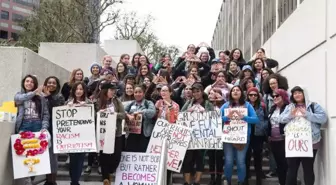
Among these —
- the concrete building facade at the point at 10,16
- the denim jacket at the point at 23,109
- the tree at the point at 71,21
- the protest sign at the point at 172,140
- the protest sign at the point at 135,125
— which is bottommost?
the protest sign at the point at 172,140

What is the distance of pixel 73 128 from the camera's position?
6.86 meters

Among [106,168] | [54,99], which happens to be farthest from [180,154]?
[54,99]

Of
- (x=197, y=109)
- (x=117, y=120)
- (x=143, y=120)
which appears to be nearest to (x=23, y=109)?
(x=117, y=120)

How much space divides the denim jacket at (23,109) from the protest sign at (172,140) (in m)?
1.86

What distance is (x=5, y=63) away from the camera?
876 centimetres

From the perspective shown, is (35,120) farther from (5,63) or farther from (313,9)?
(313,9)

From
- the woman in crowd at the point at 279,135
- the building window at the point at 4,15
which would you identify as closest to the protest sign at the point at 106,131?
the woman in crowd at the point at 279,135

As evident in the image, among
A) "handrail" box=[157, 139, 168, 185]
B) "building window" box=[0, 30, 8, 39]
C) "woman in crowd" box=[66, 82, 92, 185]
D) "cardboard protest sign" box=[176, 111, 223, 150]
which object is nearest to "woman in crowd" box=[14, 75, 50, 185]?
"woman in crowd" box=[66, 82, 92, 185]

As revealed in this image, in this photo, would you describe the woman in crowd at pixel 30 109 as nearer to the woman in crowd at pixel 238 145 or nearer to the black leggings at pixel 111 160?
the black leggings at pixel 111 160

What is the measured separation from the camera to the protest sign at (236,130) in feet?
22.6

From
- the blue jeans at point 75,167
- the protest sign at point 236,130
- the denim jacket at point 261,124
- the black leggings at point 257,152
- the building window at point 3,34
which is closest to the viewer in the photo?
the blue jeans at point 75,167

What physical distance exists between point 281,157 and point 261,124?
27.5 inches

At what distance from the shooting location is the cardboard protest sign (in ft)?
23.7

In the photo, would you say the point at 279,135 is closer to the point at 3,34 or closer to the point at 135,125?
the point at 135,125
